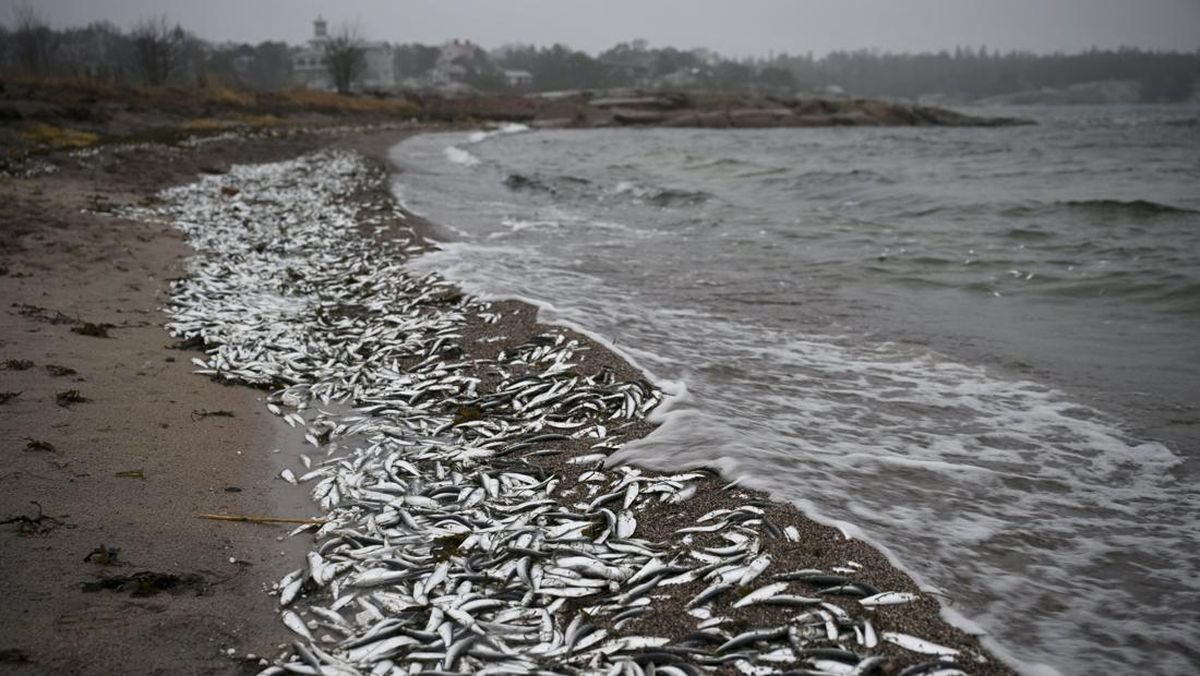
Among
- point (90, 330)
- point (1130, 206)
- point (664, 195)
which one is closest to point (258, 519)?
point (90, 330)

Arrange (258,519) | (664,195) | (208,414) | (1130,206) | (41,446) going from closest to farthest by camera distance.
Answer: (258,519), (41,446), (208,414), (1130,206), (664,195)

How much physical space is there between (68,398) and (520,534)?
3964mm

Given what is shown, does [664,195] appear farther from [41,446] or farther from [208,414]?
[41,446]

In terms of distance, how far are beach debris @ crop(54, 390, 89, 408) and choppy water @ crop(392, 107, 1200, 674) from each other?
4.35 m

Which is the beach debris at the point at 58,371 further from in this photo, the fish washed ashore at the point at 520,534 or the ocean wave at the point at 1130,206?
the ocean wave at the point at 1130,206

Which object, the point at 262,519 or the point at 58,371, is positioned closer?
the point at 262,519

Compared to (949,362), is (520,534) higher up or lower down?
lower down

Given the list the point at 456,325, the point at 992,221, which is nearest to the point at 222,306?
the point at 456,325

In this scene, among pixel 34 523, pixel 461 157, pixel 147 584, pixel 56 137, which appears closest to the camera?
pixel 147 584

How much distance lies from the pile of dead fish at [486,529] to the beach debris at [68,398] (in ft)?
3.88

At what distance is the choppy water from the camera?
4.18m

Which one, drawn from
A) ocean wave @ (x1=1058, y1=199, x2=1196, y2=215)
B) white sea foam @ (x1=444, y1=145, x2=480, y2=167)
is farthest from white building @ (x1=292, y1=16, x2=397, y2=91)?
ocean wave @ (x1=1058, y1=199, x2=1196, y2=215)

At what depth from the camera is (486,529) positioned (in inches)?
173

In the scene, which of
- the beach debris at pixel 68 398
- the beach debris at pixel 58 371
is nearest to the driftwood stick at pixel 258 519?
the beach debris at pixel 68 398
